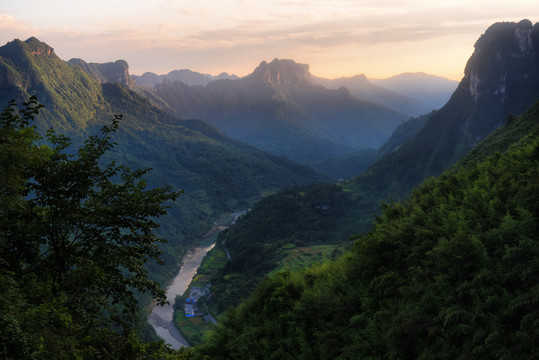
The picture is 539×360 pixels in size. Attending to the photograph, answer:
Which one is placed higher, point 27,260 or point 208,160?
point 27,260

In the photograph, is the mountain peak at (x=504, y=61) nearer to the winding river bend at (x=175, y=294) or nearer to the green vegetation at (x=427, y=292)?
the winding river bend at (x=175, y=294)

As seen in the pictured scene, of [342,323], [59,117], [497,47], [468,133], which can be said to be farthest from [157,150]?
[342,323]

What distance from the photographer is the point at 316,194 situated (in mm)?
109125

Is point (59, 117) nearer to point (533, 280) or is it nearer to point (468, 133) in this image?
point (468, 133)

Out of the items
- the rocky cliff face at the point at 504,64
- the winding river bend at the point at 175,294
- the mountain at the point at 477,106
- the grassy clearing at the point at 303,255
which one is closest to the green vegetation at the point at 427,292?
the winding river bend at the point at 175,294

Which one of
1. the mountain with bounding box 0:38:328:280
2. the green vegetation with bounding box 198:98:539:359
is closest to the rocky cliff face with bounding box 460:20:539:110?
the mountain with bounding box 0:38:328:280

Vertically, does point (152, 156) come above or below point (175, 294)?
above

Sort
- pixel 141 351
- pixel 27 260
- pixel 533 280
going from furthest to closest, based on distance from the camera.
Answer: pixel 533 280 → pixel 27 260 → pixel 141 351

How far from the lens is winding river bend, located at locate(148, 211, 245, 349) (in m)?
66.4

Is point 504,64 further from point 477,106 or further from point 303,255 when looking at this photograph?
point 303,255

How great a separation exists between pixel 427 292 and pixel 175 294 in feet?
252

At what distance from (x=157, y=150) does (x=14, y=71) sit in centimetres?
7004

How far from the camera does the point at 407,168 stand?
4665 inches

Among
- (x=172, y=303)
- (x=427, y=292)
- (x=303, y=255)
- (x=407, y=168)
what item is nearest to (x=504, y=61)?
(x=407, y=168)
